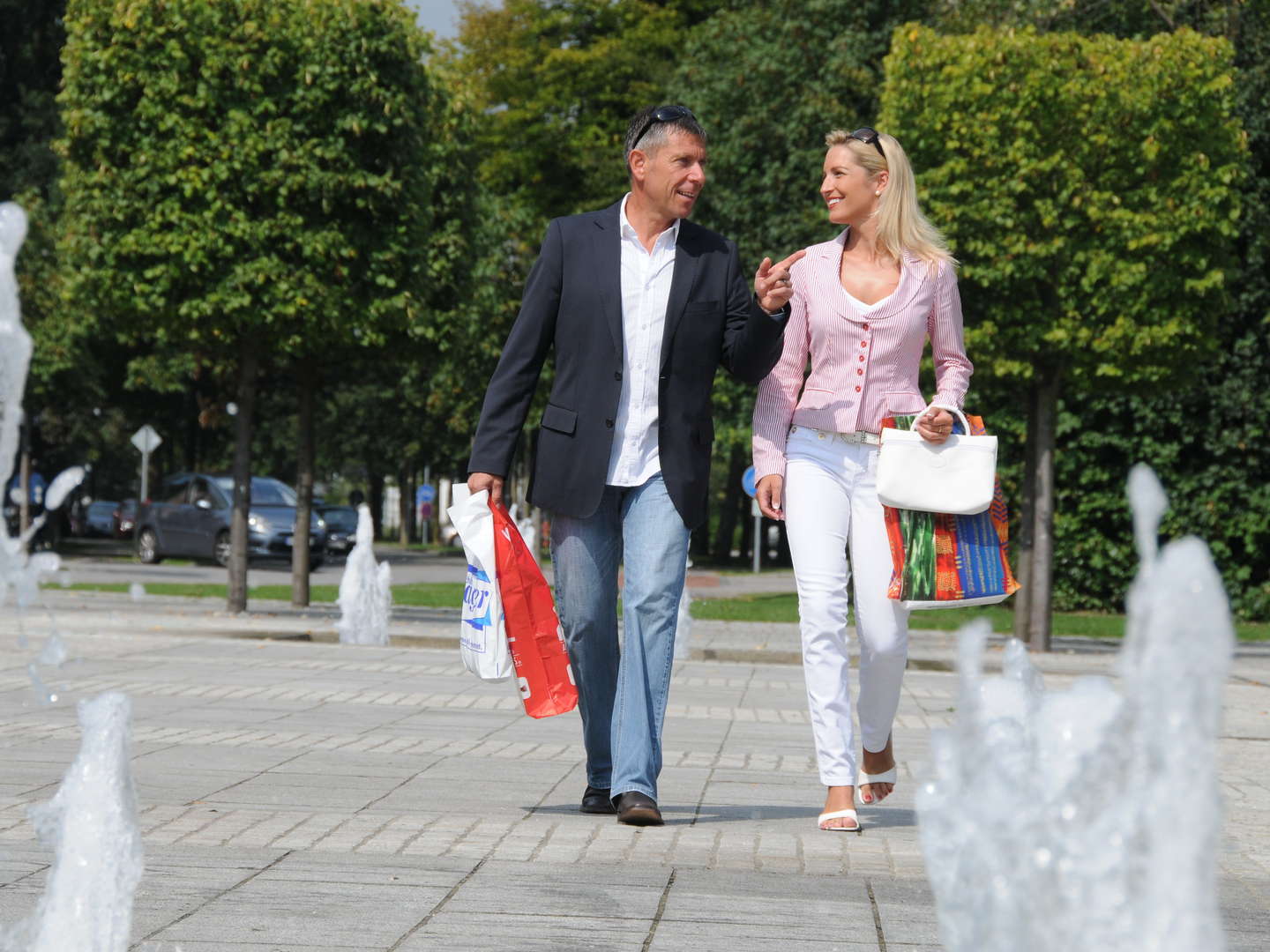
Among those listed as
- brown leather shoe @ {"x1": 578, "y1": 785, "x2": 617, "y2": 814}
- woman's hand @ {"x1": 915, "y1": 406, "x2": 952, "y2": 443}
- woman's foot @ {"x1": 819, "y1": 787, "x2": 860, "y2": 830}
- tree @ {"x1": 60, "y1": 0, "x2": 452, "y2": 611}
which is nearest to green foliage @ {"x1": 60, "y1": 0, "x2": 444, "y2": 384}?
tree @ {"x1": 60, "y1": 0, "x2": 452, "y2": 611}

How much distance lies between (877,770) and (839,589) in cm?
61

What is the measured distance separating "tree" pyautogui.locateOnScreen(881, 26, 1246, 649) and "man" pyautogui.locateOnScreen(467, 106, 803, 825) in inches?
416

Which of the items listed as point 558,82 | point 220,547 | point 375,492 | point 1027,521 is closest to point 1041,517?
point 1027,521

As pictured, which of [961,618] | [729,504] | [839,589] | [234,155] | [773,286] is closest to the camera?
[773,286]

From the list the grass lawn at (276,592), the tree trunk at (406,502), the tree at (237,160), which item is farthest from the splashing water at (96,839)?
the tree trunk at (406,502)

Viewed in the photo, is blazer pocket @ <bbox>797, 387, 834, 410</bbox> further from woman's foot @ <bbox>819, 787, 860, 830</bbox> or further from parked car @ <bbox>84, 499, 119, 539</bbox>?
parked car @ <bbox>84, 499, 119, 539</bbox>

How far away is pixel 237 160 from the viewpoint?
17.0 metres

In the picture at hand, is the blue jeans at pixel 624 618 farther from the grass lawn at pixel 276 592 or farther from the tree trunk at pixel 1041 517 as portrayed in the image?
→ the grass lawn at pixel 276 592

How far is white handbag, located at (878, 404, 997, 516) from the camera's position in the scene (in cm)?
534

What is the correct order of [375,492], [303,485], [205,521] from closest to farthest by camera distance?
[303,485] → [205,521] → [375,492]

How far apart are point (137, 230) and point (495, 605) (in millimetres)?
12794

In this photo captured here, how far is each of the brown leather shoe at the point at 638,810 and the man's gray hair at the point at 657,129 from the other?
6.42 feet

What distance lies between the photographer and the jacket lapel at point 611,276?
5547mm

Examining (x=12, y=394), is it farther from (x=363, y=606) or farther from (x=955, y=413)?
(x=363, y=606)
